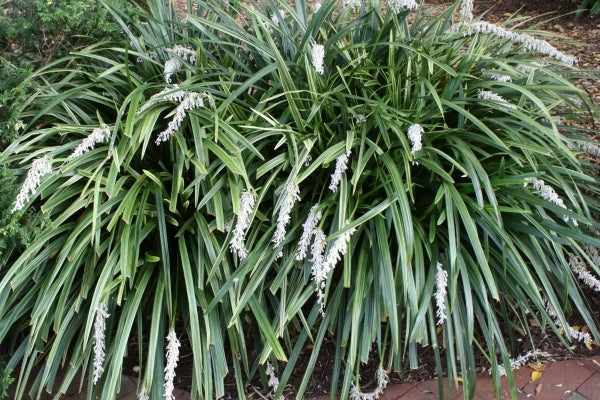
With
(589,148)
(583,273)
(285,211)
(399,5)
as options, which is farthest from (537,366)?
(399,5)

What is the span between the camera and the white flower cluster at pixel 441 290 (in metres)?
2.43

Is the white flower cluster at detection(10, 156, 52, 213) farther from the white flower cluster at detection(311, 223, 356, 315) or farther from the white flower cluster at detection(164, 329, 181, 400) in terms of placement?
the white flower cluster at detection(311, 223, 356, 315)

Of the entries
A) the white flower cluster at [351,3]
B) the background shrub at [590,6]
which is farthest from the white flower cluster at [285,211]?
the background shrub at [590,6]

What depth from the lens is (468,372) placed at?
262cm

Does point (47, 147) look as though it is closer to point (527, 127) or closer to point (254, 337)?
point (254, 337)

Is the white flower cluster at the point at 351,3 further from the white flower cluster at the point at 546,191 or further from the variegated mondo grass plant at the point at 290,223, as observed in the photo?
the white flower cluster at the point at 546,191

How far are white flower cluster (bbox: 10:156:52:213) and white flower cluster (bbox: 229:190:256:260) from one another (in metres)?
0.81

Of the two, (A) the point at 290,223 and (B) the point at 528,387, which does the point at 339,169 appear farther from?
(B) the point at 528,387

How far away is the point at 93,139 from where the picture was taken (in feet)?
8.89

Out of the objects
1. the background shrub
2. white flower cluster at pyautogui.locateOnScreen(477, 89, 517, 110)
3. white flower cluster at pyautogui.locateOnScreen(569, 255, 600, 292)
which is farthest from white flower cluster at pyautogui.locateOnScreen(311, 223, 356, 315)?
the background shrub

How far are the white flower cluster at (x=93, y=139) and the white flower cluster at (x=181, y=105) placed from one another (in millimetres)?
Result: 236

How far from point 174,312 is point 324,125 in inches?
43.0

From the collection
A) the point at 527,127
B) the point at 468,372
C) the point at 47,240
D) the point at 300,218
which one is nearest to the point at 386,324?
the point at 468,372

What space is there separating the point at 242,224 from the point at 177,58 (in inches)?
42.4
